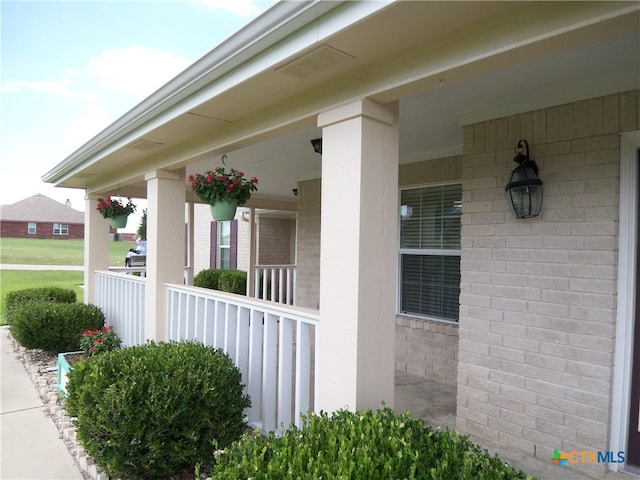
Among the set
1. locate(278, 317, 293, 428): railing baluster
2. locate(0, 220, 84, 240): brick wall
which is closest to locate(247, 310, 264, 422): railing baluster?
locate(278, 317, 293, 428): railing baluster

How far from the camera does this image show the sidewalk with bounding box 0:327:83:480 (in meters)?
2.87

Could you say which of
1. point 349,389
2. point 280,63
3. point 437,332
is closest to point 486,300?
point 437,332

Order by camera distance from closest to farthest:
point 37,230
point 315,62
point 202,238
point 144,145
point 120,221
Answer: point 315,62
point 144,145
point 120,221
point 202,238
point 37,230

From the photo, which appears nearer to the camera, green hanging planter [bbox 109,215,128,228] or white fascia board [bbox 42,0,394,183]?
white fascia board [bbox 42,0,394,183]

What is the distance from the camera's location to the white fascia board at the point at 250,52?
5.78ft

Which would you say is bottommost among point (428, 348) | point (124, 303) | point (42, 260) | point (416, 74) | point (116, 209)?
point (42, 260)

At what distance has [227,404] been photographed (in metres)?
2.68

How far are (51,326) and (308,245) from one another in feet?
12.3

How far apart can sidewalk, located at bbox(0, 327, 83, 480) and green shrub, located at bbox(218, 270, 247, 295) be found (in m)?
5.57

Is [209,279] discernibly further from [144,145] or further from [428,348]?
[428,348]

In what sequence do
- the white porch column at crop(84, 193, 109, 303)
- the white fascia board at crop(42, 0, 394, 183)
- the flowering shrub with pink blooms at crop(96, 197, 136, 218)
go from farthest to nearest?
the white porch column at crop(84, 193, 109, 303)
the flowering shrub with pink blooms at crop(96, 197, 136, 218)
the white fascia board at crop(42, 0, 394, 183)

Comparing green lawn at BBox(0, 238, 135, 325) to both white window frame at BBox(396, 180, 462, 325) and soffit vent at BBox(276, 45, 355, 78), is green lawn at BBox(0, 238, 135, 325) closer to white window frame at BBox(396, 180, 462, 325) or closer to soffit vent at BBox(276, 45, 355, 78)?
white window frame at BBox(396, 180, 462, 325)

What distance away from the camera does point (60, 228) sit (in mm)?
40625

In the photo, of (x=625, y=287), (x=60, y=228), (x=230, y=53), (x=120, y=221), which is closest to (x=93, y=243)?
(x=120, y=221)
